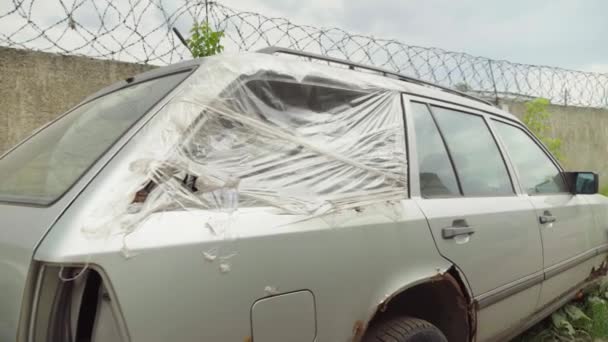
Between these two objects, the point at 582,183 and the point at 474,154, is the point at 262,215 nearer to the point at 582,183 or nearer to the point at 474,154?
the point at 474,154

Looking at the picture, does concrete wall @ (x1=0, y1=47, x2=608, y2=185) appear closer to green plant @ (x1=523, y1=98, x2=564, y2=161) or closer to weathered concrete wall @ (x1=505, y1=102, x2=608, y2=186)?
green plant @ (x1=523, y1=98, x2=564, y2=161)

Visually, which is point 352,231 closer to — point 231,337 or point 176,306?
point 231,337

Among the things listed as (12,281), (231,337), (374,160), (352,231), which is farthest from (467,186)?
(12,281)

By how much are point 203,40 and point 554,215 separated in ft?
10.3

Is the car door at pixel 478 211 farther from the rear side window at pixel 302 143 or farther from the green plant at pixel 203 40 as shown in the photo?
the green plant at pixel 203 40

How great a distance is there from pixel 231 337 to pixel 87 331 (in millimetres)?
378

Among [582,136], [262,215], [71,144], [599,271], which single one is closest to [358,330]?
[262,215]

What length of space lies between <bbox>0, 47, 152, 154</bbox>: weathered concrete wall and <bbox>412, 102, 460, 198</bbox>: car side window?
10.1 ft

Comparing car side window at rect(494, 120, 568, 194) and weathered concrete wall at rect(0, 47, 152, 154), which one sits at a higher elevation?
weathered concrete wall at rect(0, 47, 152, 154)

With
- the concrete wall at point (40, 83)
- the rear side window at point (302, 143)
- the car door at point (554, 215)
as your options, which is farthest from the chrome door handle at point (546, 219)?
the concrete wall at point (40, 83)

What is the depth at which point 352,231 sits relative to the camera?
1.54 meters

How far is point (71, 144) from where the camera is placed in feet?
5.39

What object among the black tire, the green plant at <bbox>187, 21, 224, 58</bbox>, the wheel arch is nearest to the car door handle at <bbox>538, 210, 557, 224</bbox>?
the wheel arch

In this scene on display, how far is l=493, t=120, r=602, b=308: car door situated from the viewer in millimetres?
2756
